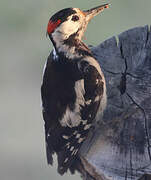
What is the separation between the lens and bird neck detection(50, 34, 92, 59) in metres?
3.48

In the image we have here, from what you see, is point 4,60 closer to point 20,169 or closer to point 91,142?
point 20,169

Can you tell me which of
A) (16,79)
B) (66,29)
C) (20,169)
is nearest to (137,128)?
(66,29)

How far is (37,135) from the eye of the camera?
554 centimetres

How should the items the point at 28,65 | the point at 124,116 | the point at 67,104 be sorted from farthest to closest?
the point at 28,65 → the point at 67,104 → the point at 124,116

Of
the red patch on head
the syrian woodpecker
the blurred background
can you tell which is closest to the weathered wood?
the syrian woodpecker

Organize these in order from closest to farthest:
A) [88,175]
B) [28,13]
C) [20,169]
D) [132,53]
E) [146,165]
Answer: [146,165], [88,175], [132,53], [20,169], [28,13]

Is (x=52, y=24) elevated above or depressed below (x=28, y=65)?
above

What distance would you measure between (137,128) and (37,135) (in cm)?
271

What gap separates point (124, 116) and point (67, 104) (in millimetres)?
485

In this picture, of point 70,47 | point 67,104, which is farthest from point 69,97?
point 70,47

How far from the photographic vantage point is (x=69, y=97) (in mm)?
3324

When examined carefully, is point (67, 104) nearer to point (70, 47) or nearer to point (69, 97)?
point (69, 97)

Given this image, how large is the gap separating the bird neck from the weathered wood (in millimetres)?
123

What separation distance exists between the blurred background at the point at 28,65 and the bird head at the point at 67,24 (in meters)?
2.12
